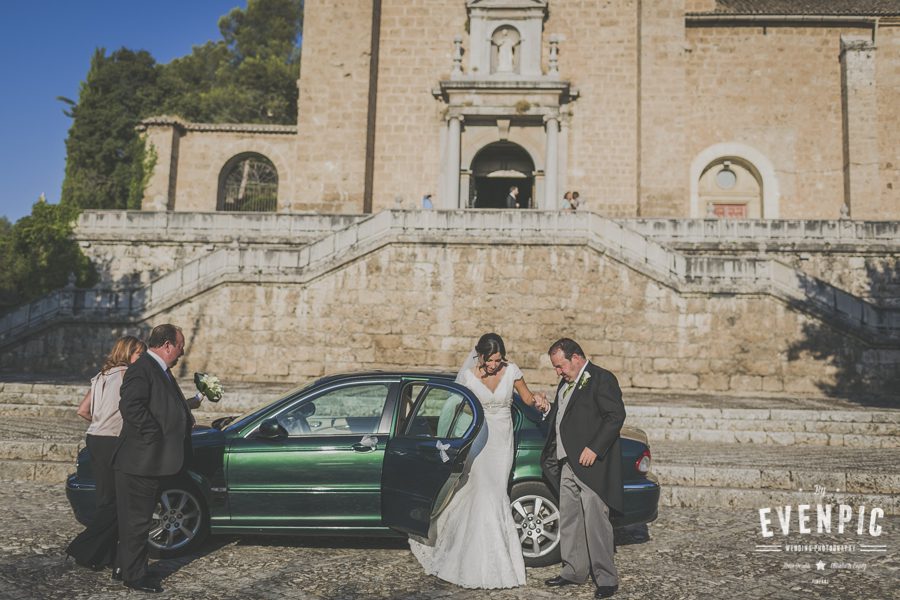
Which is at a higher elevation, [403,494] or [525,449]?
[525,449]

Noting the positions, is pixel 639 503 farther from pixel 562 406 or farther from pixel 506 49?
pixel 506 49

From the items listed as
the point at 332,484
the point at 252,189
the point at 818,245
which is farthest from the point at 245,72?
the point at 332,484

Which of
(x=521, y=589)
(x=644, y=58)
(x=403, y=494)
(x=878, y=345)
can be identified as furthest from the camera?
(x=644, y=58)

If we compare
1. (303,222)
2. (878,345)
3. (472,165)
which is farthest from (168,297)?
(878,345)

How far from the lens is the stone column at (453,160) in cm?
2278

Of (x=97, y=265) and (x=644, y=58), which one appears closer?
(x=97, y=265)

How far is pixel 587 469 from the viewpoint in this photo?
4688 millimetres

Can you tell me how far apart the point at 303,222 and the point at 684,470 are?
1418 cm

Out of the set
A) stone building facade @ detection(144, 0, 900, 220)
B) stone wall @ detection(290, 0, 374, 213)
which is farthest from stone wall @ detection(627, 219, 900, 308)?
stone wall @ detection(290, 0, 374, 213)

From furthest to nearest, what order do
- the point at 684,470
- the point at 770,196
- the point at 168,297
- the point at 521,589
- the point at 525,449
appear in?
the point at 770,196 < the point at 168,297 < the point at 684,470 < the point at 525,449 < the point at 521,589

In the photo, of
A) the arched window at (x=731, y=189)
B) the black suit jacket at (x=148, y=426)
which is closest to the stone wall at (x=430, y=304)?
the black suit jacket at (x=148, y=426)

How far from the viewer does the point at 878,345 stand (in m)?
14.4

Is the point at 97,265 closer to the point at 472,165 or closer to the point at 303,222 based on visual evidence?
the point at 303,222

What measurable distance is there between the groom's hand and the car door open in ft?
2.59
